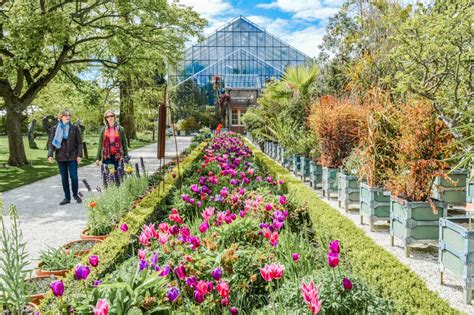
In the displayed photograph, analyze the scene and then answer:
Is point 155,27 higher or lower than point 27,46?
higher

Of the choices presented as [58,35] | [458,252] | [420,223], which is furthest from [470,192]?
[58,35]

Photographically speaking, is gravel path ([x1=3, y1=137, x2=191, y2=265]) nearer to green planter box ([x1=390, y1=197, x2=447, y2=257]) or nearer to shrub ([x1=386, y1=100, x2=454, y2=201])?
green planter box ([x1=390, y1=197, x2=447, y2=257])

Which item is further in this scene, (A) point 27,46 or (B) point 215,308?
(A) point 27,46

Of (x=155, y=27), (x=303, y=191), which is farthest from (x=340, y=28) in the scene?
(x=303, y=191)

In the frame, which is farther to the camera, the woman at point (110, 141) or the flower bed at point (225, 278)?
the woman at point (110, 141)

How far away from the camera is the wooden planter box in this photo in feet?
9.85

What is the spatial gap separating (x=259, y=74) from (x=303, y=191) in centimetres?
3145

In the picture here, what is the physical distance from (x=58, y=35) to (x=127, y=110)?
10.2 meters

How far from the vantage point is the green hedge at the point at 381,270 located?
6.88ft

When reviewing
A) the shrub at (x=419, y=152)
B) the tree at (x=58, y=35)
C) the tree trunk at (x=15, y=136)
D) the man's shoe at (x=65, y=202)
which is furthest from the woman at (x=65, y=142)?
the tree trunk at (x=15, y=136)

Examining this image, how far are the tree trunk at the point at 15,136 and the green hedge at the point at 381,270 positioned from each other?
37.8 feet

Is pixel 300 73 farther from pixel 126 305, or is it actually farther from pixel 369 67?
pixel 126 305

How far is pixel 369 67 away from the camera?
8727 millimetres

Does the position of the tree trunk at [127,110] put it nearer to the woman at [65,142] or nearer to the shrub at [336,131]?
the woman at [65,142]
